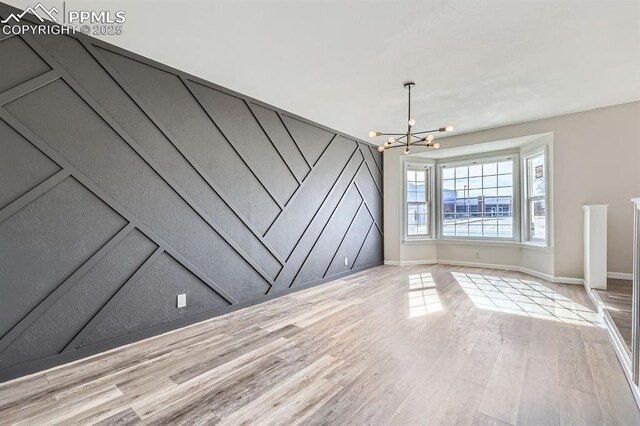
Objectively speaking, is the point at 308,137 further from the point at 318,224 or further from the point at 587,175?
the point at 587,175

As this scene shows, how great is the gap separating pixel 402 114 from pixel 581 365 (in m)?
3.63

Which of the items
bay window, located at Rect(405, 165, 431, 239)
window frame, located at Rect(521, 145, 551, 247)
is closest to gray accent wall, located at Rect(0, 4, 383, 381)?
bay window, located at Rect(405, 165, 431, 239)

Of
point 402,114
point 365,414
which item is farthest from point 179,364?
point 402,114

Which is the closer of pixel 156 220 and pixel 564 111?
pixel 156 220

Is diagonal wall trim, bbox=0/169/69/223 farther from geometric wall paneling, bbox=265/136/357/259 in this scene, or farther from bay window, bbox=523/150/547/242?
bay window, bbox=523/150/547/242

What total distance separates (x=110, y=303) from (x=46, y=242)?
69 cm

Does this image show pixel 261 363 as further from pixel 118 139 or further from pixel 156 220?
pixel 118 139

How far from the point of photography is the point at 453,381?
204cm

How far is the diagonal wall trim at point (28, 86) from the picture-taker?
209 cm

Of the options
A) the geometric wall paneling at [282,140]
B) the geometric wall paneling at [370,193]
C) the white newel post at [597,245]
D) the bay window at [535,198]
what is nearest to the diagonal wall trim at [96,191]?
the geometric wall paneling at [282,140]

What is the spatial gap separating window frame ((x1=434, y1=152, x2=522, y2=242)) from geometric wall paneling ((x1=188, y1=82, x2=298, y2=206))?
12.9 ft

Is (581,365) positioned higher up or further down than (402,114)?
further down

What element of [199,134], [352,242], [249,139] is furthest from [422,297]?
[199,134]

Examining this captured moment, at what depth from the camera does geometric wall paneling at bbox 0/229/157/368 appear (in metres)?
2.14
